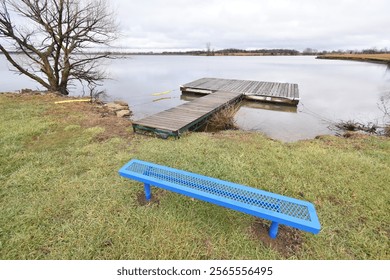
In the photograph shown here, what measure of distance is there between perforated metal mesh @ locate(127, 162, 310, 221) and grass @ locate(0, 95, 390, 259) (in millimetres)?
434

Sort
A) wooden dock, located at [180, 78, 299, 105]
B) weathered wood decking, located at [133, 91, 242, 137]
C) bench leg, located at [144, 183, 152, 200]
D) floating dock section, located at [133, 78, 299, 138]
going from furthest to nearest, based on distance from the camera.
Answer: wooden dock, located at [180, 78, 299, 105], floating dock section, located at [133, 78, 299, 138], weathered wood decking, located at [133, 91, 242, 137], bench leg, located at [144, 183, 152, 200]

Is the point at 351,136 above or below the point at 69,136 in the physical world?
below

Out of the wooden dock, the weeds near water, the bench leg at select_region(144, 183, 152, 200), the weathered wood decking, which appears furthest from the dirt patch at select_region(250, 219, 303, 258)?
the wooden dock

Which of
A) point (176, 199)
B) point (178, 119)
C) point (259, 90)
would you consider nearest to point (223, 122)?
point (178, 119)

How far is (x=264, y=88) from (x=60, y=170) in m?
13.5

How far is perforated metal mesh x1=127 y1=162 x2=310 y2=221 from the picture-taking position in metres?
2.22

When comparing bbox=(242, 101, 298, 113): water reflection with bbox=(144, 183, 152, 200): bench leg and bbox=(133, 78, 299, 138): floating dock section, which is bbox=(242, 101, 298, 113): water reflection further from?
bbox=(144, 183, 152, 200): bench leg

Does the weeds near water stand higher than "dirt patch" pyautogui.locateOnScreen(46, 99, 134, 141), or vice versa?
"dirt patch" pyautogui.locateOnScreen(46, 99, 134, 141)

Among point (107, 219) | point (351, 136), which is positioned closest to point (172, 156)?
point (107, 219)

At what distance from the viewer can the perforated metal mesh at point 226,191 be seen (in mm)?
2223

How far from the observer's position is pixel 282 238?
2.41m

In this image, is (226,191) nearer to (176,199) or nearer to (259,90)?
(176,199)

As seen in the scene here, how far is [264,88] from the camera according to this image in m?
14.0

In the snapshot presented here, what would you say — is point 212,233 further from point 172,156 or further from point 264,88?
point 264,88
